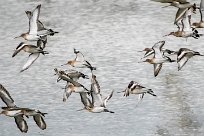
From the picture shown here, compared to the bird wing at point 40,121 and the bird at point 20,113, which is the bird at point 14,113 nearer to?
the bird at point 20,113

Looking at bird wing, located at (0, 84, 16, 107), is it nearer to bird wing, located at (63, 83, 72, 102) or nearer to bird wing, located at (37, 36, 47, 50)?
bird wing, located at (63, 83, 72, 102)

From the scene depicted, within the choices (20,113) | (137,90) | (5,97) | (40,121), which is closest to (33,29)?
(5,97)

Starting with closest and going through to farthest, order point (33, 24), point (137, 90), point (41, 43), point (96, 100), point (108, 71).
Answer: point (96, 100), point (137, 90), point (33, 24), point (41, 43), point (108, 71)

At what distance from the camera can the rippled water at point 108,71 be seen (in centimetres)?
1533

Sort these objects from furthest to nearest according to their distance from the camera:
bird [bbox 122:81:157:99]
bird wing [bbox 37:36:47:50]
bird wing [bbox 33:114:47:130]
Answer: bird wing [bbox 37:36:47:50] < bird [bbox 122:81:157:99] < bird wing [bbox 33:114:47:130]

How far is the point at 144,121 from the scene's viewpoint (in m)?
15.4

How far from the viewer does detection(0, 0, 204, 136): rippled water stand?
50.3 feet

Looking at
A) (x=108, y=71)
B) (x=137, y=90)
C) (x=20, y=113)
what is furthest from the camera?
(x=108, y=71)

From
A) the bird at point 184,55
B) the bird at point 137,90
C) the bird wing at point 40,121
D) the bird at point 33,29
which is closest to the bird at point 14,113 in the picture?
the bird wing at point 40,121

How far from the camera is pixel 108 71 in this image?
769 inches

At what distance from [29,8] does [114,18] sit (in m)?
4.07

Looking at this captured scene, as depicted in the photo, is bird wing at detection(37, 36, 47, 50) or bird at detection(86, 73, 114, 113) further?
bird wing at detection(37, 36, 47, 50)

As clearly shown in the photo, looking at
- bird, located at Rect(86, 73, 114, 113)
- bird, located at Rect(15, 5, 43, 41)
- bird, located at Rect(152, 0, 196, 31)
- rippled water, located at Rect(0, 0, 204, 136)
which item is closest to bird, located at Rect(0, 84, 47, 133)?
rippled water, located at Rect(0, 0, 204, 136)

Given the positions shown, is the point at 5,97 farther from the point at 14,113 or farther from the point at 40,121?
the point at 40,121
